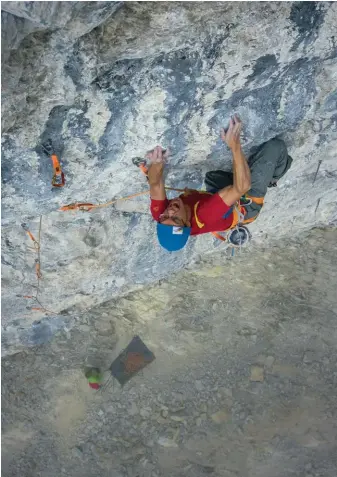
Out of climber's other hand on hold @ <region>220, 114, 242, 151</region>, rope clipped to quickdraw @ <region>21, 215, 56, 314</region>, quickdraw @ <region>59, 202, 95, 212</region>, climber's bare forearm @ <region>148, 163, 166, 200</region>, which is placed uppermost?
climber's other hand on hold @ <region>220, 114, 242, 151</region>

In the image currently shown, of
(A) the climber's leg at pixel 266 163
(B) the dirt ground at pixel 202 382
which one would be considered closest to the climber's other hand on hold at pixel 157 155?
(A) the climber's leg at pixel 266 163

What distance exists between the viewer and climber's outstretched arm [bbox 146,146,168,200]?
13.5 feet

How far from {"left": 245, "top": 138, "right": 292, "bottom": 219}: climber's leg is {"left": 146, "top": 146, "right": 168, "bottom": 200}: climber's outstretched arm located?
82cm

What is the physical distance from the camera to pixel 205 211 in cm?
434

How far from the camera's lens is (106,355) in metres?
6.32

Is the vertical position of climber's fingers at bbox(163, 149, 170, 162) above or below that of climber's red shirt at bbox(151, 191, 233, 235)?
above

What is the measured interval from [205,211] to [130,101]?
3.77 feet

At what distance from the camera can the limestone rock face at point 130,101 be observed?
3068 mm

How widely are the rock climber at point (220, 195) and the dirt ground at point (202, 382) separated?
1.83 metres

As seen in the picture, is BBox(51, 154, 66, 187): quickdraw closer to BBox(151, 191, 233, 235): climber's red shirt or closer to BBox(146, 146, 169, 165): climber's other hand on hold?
BBox(146, 146, 169, 165): climber's other hand on hold

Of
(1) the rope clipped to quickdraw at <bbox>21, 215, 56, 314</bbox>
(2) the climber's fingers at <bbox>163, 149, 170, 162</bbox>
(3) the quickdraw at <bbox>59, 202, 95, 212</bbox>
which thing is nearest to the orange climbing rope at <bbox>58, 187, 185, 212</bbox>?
(3) the quickdraw at <bbox>59, 202, 95, 212</bbox>

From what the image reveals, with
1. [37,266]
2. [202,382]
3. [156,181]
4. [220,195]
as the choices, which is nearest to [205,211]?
[220,195]

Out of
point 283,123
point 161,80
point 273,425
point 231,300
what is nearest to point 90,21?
point 161,80

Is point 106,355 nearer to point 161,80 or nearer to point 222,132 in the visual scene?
point 222,132
